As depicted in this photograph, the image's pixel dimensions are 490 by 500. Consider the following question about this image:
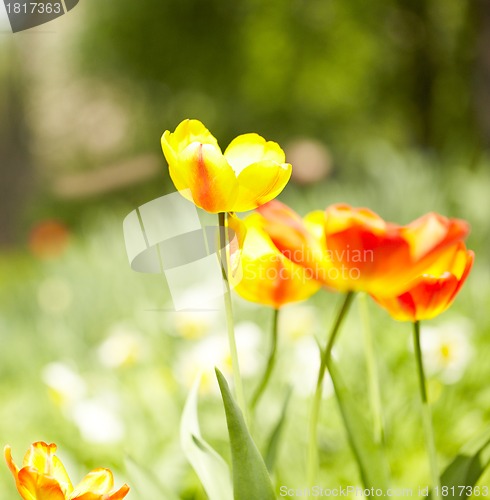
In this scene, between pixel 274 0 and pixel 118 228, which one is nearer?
pixel 118 228

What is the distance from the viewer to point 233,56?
6402 millimetres

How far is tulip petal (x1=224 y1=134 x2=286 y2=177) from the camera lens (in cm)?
44

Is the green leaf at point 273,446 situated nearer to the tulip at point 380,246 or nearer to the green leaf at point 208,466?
the green leaf at point 208,466

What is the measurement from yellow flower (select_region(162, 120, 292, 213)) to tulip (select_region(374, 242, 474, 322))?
0.10 meters

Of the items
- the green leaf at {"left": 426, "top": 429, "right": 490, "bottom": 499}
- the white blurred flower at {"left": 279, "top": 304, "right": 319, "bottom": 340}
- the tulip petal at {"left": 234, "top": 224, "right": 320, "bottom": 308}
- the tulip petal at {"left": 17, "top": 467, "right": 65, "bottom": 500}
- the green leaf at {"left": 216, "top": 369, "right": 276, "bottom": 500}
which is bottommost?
the white blurred flower at {"left": 279, "top": 304, "right": 319, "bottom": 340}

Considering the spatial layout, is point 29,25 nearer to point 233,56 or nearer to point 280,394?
point 280,394

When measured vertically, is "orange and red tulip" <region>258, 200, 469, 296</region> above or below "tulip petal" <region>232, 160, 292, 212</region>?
below

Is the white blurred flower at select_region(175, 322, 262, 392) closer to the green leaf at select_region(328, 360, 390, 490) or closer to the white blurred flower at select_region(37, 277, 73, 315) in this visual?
the green leaf at select_region(328, 360, 390, 490)

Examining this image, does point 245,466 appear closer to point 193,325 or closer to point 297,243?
point 297,243

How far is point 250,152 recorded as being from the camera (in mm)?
447

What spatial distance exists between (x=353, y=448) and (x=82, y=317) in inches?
66.9

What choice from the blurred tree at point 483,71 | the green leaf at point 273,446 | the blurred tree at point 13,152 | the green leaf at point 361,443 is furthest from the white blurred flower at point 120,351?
the blurred tree at point 13,152

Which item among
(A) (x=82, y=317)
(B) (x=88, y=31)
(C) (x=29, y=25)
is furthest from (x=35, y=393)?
(B) (x=88, y=31)

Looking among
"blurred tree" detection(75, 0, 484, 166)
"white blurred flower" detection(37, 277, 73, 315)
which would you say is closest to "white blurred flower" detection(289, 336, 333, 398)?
"white blurred flower" detection(37, 277, 73, 315)
